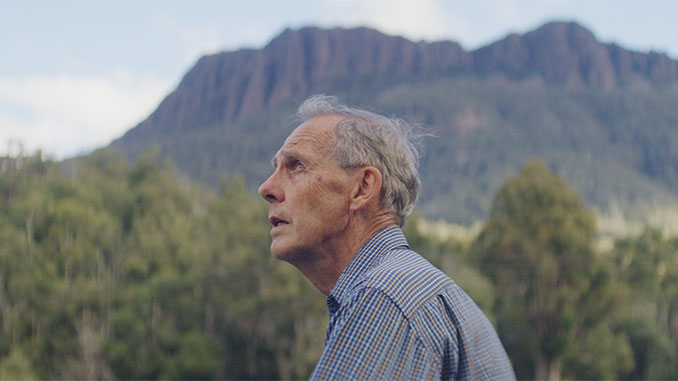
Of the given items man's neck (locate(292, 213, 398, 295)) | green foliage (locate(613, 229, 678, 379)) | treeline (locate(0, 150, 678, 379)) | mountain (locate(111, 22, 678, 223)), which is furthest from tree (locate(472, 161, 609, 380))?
mountain (locate(111, 22, 678, 223))

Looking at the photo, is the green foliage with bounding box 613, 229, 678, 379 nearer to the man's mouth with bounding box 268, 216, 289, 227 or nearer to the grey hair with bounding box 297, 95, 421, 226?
the grey hair with bounding box 297, 95, 421, 226

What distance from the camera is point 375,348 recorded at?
4.41 ft

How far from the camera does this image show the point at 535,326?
31.7m

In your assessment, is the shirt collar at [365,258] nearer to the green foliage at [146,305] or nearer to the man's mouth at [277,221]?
the man's mouth at [277,221]

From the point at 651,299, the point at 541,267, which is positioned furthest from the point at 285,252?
the point at 651,299

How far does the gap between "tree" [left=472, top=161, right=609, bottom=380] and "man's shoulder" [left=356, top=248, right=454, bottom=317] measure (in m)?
31.0

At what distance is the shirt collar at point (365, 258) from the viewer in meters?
1.69

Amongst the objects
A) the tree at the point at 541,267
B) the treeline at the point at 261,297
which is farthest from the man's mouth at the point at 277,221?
the tree at the point at 541,267

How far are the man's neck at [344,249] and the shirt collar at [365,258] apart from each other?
0.11ft

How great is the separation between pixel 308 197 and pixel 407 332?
1.77 feet

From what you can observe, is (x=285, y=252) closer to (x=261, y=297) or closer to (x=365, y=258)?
(x=365, y=258)

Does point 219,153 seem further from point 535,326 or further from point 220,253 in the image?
point 535,326

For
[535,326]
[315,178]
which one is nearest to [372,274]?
[315,178]

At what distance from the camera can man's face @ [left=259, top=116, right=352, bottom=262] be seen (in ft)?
5.84
